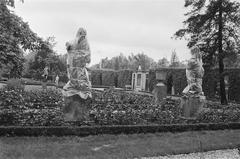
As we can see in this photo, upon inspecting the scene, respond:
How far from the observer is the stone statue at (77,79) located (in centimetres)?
827

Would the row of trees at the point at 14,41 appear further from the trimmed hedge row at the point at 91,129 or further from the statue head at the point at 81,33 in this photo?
the trimmed hedge row at the point at 91,129

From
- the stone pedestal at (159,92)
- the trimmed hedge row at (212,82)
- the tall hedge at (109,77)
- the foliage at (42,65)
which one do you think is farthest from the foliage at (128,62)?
the stone pedestal at (159,92)

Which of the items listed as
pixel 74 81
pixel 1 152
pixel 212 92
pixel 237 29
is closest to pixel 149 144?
pixel 74 81

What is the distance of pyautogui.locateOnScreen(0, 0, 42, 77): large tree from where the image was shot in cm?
912

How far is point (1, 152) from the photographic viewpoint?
18.6ft

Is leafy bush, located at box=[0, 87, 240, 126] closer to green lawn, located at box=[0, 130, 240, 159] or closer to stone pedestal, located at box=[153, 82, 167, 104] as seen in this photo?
green lawn, located at box=[0, 130, 240, 159]

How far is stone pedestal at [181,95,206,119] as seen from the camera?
429 inches

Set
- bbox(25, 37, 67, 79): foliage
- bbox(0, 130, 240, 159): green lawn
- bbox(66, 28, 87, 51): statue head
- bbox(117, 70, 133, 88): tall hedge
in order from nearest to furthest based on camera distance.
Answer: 1. bbox(0, 130, 240, 159): green lawn
2. bbox(66, 28, 87, 51): statue head
3. bbox(25, 37, 67, 79): foliage
4. bbox(117, 70, 133, 88): tall hedge

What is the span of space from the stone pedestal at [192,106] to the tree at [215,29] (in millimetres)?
7528

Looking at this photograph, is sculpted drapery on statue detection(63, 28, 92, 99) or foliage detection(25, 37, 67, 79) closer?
sculpted drapery on statue detection(63, 28, 92, 99)

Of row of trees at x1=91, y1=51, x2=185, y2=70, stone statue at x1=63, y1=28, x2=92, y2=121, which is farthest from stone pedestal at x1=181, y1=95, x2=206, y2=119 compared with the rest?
row of trees at x1=91, y1=51, x2=185, y2=70

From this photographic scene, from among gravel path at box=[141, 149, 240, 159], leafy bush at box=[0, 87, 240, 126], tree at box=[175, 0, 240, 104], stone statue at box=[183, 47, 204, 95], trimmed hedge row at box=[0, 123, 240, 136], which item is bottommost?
gravel path at box=[141, 149, 240, 159]

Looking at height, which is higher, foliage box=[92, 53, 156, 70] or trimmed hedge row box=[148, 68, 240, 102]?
foliage box=[92, 53, 156, 70]

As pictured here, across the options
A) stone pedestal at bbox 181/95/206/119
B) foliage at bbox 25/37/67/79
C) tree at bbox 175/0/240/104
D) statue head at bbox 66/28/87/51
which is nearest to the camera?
statue head at bbox 66/28/87/51
